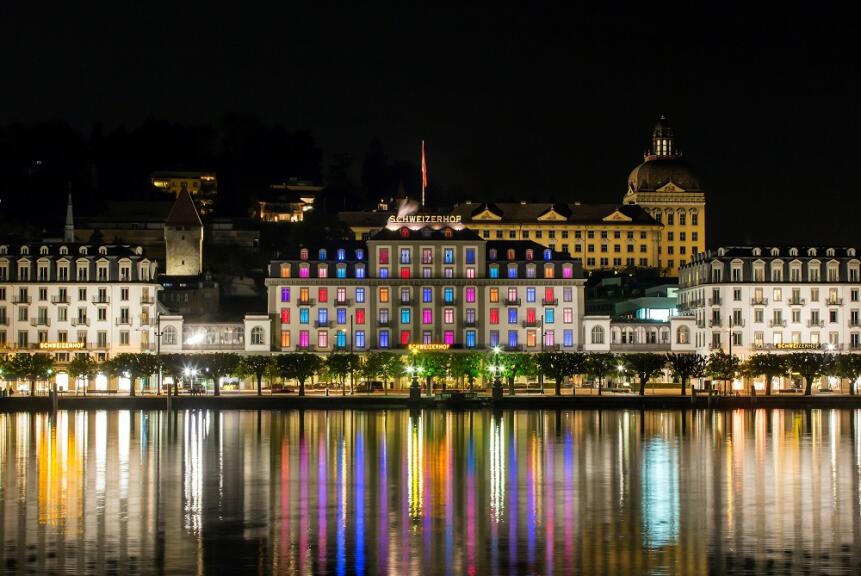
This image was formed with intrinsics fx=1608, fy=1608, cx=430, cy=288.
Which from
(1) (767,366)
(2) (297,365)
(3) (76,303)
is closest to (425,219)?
(2) (297,365)

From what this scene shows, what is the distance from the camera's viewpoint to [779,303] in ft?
436

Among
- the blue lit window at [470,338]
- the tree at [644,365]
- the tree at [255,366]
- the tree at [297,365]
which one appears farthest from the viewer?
the blue lit window at [470,338]

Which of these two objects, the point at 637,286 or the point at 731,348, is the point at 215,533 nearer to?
the point at 731,348

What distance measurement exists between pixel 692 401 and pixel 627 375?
42.4 feet

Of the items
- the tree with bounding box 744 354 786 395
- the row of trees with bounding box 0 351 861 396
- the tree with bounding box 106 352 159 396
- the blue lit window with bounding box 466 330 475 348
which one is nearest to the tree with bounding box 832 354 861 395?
the row of trees with bounding box 0 351 861 396

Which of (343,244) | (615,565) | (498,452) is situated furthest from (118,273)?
(615,565)

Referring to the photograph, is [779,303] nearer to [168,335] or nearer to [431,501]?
[168,335]

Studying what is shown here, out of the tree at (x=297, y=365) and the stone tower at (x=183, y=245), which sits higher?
the stone tower at (x=183, y=245)

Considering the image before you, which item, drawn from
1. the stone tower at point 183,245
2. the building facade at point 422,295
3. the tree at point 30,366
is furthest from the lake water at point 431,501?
the stone tower at point 183,245

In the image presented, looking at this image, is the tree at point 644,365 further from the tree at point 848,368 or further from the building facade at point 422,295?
the building facade at point 422,295

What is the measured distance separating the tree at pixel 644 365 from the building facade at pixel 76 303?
127 ft

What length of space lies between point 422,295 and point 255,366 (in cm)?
2265

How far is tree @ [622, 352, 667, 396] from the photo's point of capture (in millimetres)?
115562

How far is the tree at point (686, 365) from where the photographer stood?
117 metres
